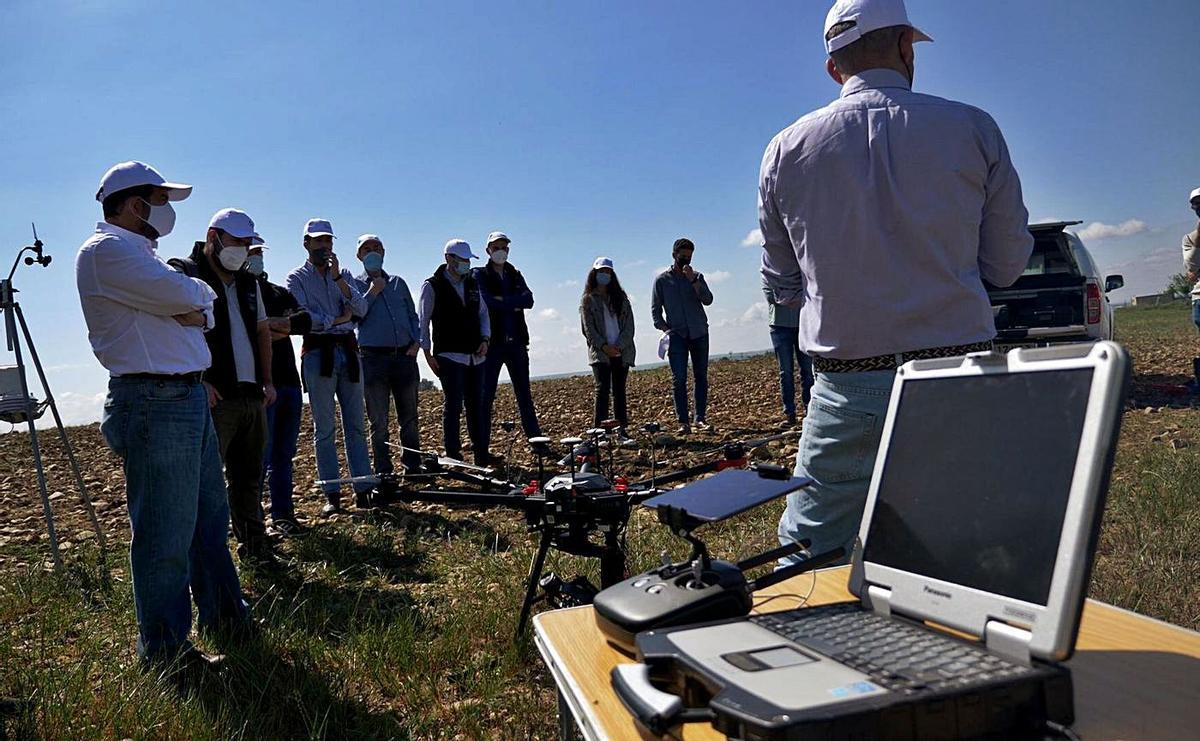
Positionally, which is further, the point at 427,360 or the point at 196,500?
the point at 427,360

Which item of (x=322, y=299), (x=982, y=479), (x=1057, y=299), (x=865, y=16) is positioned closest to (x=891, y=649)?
(x=982, y=479)

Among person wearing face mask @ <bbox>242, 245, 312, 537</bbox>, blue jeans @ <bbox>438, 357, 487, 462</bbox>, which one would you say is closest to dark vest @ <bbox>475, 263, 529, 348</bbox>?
blue jeans @ <bbox>438, 357, 487, 462</bbox>

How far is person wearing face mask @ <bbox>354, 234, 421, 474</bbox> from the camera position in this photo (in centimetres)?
696

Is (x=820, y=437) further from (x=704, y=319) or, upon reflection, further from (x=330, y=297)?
(x=704, y=319)

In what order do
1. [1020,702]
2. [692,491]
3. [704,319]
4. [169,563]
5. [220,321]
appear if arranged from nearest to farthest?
[1020,702] → [692,491] → [169,563] → [220,321] → [704,319]

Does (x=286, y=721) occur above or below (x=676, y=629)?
below

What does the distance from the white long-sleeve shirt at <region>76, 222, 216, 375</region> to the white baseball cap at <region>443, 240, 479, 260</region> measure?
412 cm

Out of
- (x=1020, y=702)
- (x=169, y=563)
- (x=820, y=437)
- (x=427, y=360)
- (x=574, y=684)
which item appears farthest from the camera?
(x=427, y=360)

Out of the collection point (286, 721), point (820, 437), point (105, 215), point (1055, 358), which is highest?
point (105, 215)

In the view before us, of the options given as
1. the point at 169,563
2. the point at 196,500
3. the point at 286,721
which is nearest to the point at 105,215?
the point at 196,500

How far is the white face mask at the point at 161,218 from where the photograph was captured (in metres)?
3.46

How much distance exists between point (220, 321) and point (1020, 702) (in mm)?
4665

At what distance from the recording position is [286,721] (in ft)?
9.49

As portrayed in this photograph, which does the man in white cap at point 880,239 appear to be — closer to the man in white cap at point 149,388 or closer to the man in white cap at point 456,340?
the man in white cap at point 149,388
